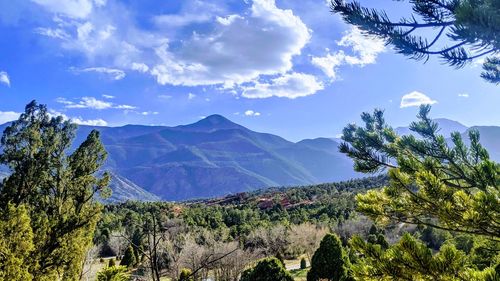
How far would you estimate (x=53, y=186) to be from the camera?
1841 centimetres

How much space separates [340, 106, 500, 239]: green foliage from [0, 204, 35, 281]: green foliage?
10.3 meters

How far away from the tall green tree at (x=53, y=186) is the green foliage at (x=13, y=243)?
90.0 inches

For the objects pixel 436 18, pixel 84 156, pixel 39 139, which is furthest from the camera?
pixel 84 156

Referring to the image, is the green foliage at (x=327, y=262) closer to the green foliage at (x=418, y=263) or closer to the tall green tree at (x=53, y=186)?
the tall green tree at (x=53, y=186)

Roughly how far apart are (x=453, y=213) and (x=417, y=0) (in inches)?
70.8

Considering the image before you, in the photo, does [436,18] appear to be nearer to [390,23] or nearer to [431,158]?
[390,23]

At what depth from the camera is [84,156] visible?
763 inches

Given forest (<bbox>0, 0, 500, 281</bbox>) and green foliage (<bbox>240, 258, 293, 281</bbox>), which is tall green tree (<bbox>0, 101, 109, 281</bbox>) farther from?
green foliage (<bbox>240, 258, 293, 281</bbox>)

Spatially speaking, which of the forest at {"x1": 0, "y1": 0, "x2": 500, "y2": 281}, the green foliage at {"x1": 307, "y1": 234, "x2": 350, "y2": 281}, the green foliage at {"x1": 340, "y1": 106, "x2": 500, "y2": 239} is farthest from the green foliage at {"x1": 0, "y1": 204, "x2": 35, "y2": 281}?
the green foliage at {"x1": 307, "y1": 234, "x2": 350, "y2": 281}

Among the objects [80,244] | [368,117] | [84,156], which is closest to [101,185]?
[84,156]

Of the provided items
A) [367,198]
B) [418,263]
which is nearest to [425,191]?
[418,263]

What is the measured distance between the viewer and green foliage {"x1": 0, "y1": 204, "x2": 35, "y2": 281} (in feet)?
36.1

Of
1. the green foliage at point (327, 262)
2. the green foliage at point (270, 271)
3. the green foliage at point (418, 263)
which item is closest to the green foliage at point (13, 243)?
the green foliage at point (270, 271)

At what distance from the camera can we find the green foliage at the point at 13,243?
11016mm
